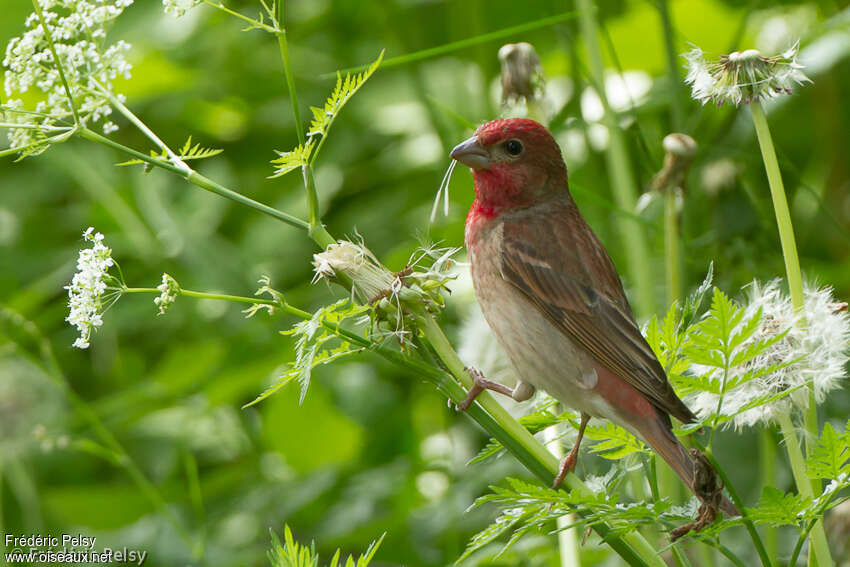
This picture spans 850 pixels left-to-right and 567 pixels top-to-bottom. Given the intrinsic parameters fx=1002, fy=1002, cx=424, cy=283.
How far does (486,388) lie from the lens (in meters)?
1.70

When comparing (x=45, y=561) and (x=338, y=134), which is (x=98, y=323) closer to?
(x=45, y=561)

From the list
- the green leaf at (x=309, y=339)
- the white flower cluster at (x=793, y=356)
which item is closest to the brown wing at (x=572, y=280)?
the white flower cluster at (x=793, y=356)

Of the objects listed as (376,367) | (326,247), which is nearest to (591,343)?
(326,247)

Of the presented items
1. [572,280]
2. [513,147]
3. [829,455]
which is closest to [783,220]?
[829,455]

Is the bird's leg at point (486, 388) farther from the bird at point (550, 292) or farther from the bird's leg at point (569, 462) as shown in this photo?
the bird's leg at point (569, 462)

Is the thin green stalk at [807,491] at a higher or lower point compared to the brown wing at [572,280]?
lower

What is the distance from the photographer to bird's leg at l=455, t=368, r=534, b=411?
1.42 m

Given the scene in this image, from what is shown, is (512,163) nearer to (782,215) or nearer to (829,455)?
(782,215)

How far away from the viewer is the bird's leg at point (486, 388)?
4.67 feet

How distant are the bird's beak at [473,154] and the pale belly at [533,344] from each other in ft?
0.54

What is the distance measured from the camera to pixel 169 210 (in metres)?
3.79

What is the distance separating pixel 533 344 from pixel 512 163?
418 mm

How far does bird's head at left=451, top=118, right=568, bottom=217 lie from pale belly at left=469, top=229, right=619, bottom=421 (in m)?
0.12

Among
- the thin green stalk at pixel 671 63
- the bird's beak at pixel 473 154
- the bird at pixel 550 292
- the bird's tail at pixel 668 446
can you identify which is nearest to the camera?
the bird's tail at pixel 668 446
